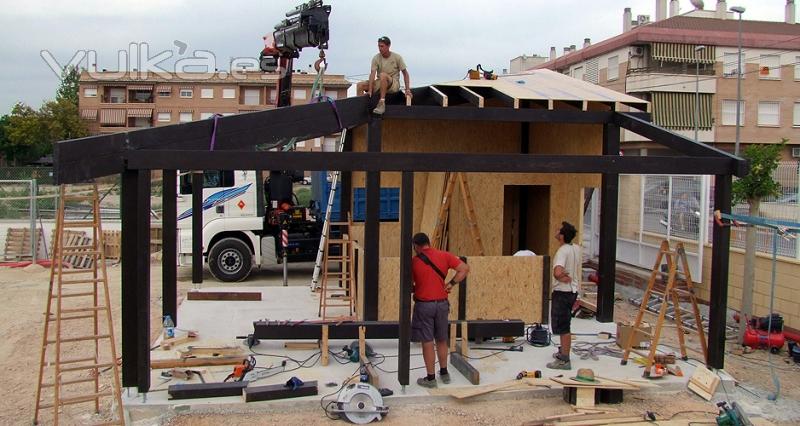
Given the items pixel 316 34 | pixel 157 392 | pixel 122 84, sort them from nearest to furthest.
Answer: pixel 157 392, pixel 316 34, pixel 122 84

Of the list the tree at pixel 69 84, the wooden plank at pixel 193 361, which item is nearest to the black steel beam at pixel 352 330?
the wooden plank at pixel 193 361

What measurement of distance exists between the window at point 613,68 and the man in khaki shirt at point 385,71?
106 ft

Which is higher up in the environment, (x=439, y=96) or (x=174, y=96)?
(x=174, y=96)

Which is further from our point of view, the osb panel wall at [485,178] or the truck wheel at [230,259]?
the truck wheel at [230,259]

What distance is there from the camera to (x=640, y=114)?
37.3 ft

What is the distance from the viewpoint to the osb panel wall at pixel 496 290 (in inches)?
400

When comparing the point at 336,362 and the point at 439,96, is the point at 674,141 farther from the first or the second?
the point at 336,362

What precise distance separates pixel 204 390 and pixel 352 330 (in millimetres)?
2357

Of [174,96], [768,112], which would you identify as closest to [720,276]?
[768,112]

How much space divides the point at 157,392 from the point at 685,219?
425 inches

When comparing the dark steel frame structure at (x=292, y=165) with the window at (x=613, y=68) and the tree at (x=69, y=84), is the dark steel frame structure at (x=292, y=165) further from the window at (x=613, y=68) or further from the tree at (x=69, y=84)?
the tree at (x=69, y=84)

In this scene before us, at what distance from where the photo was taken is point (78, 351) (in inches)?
403

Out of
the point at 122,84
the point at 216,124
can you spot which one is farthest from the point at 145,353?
the point at 122,84

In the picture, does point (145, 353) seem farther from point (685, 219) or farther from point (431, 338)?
point (685, 219)
